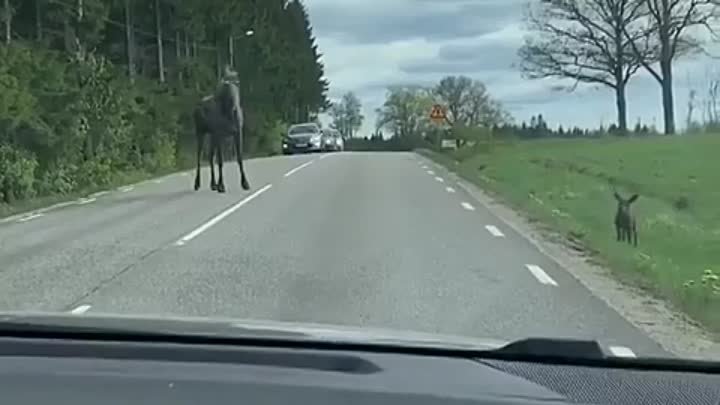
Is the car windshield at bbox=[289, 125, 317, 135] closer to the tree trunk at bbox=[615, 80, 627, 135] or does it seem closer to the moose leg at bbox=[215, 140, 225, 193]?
the tree trunk at bbox=[615, 80, 627, 135]

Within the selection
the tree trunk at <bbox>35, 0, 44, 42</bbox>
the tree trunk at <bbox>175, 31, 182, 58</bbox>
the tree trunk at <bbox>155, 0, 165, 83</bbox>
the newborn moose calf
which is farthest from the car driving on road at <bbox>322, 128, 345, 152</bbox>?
the newborn moose calf

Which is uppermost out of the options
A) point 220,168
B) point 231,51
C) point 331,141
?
point 231,51

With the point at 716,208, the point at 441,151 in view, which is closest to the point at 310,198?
the point at 716,208

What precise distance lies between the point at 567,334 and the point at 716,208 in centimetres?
1695

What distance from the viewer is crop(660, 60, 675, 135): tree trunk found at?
6862cm

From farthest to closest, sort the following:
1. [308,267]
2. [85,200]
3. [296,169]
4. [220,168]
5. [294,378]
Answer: [296,169] → [220,168] → [85,200] → [308,267] → [294,378]

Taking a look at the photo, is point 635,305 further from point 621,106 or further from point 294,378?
point 621,106

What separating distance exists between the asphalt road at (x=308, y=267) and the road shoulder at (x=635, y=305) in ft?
0.57

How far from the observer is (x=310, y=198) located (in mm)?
24906

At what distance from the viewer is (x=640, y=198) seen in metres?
27.3

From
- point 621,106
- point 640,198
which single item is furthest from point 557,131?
point 640,198

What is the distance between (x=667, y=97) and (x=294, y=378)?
70.3 metres

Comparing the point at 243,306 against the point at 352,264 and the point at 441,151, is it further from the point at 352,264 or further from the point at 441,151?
the point at 441,151

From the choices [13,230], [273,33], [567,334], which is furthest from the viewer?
[273,33]
